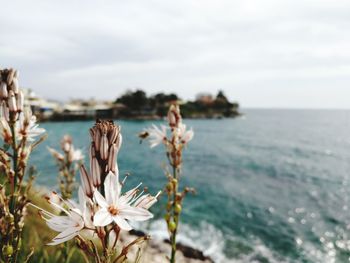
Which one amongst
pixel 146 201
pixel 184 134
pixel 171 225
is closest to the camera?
pixel 146 201

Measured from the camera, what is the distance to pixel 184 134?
10.3 ft

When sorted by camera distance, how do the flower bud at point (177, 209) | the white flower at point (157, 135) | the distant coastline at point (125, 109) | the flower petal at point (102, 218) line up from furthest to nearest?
1. the distant coastline at point (125, 109)
2. the white flower at point (157, 135)
3. the flower bud at point (177, 209)
4. the flower petal at point (102, 218)

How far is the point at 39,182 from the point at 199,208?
12.1 m

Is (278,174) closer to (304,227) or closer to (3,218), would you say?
(304,227)

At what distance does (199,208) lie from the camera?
1738 cm

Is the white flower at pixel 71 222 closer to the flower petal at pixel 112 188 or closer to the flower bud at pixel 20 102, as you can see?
the flower petal at pixel 112 188

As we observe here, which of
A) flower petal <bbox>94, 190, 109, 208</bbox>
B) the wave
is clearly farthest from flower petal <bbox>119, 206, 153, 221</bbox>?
the wave

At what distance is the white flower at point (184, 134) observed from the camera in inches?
121

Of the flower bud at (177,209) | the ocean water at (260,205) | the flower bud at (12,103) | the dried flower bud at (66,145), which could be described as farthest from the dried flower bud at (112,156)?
the dried flower bud at (66,145)

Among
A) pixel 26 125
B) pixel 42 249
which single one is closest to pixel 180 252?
pixel 42 249

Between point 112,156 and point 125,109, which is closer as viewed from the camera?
A: point 112,156

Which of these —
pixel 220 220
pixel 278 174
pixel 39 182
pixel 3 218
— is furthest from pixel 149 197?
pixel 278 174

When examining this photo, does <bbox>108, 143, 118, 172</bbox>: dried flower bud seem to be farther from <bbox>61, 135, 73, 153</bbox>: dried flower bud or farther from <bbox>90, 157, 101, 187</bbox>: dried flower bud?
<bbox>61, 135, 73, 153</bbox>: dried flower bud

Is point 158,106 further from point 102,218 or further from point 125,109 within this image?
point 102,218
